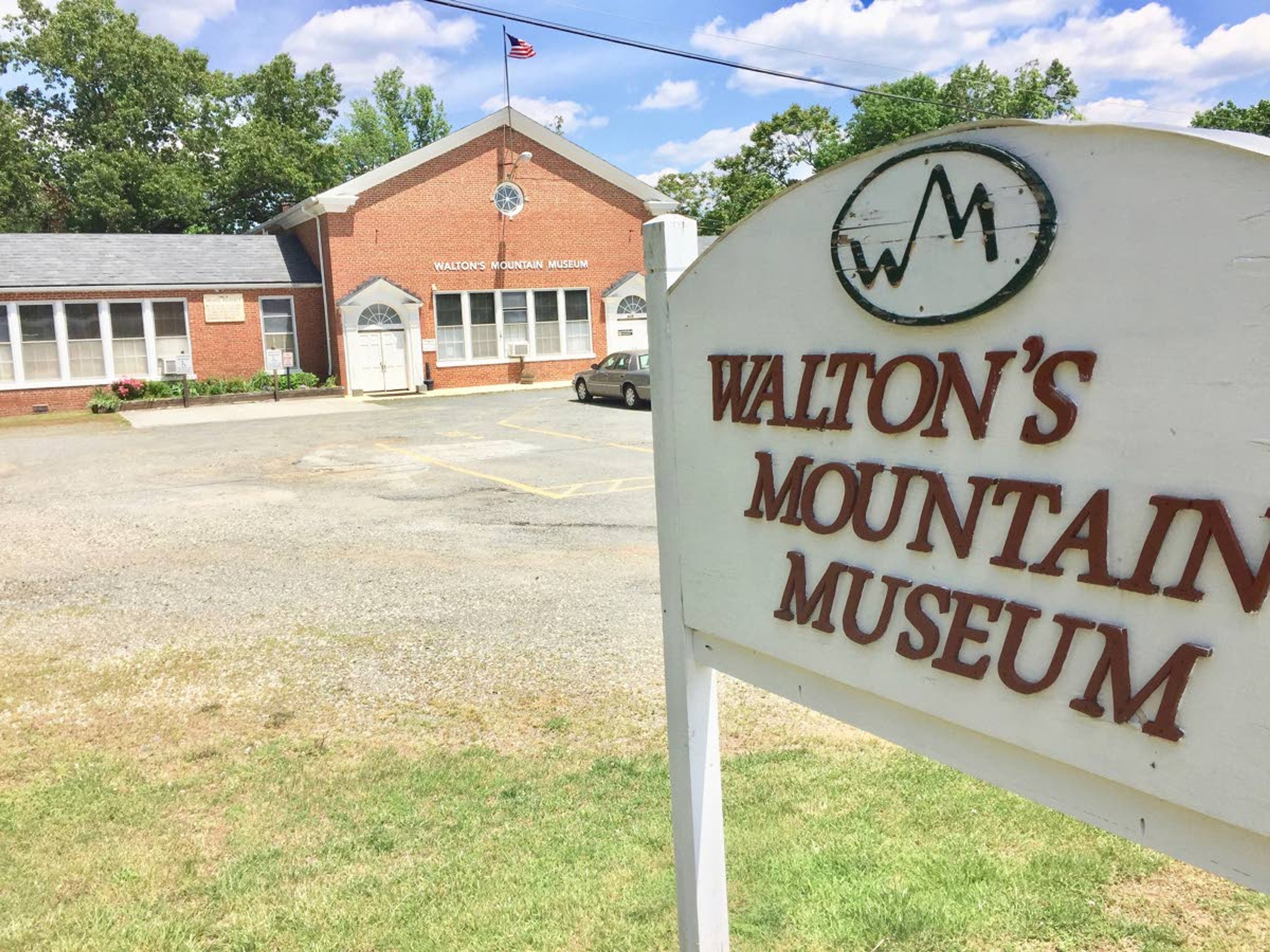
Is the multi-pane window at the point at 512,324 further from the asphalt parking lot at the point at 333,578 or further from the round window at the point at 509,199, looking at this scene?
the asphalt parking lot at the point at 333,578

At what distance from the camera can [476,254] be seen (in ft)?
100

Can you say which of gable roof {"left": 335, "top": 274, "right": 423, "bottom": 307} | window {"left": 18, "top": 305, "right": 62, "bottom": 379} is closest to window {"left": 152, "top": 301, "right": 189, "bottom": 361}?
window {"left": 18, "top": 305, "right": 62, "bottom": 379}

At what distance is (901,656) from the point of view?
6.49ft

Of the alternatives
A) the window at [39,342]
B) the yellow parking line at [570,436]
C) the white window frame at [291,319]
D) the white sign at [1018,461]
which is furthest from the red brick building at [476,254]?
the white sign at [1018,461]

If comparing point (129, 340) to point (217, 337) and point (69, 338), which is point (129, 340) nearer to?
point (69, 338)

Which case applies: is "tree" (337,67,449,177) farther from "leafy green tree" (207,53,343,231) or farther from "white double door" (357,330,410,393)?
"white double door" (357,330,410,393)

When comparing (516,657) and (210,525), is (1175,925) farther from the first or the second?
(210,525)

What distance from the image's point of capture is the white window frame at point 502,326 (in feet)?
100

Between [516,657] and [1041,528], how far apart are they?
4.67m

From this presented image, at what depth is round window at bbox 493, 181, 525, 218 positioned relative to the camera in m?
30.7

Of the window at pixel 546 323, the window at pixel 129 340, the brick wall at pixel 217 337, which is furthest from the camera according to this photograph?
the window at pixel 546 323

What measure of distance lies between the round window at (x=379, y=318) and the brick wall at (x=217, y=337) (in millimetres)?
1638

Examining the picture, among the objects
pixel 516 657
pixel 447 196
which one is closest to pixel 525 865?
pixel 516 657

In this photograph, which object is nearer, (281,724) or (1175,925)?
(1175,925)
